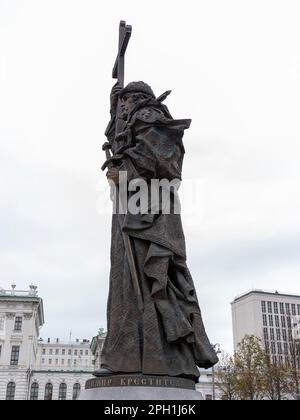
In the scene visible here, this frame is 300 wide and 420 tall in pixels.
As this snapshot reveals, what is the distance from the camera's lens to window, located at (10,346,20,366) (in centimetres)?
8538

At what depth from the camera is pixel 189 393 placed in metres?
6.89

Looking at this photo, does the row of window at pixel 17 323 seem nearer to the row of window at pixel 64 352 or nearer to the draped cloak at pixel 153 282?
the draped cloak at pixel 153 282

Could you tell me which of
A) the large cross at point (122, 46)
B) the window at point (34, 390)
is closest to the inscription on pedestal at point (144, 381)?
the large cross at point (122, 46)

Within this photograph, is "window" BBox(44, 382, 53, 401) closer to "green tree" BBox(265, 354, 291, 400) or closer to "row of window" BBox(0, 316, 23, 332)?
"row of window" BBox(0, 316, 23, 332)

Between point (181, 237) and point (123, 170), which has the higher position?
point (123, 170)

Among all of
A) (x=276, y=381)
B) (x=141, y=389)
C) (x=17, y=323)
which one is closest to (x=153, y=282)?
(x=141, y=389)

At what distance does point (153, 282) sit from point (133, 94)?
373cm

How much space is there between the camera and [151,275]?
7629 mm

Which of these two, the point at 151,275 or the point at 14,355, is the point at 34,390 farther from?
the point at 151,275

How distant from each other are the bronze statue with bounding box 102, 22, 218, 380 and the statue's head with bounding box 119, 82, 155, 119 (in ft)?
0.09

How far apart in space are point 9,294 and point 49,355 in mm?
93646

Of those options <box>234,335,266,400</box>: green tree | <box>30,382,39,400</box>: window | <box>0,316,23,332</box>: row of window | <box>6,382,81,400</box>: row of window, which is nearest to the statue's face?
<box>234,335,266,400</box>: green tree
